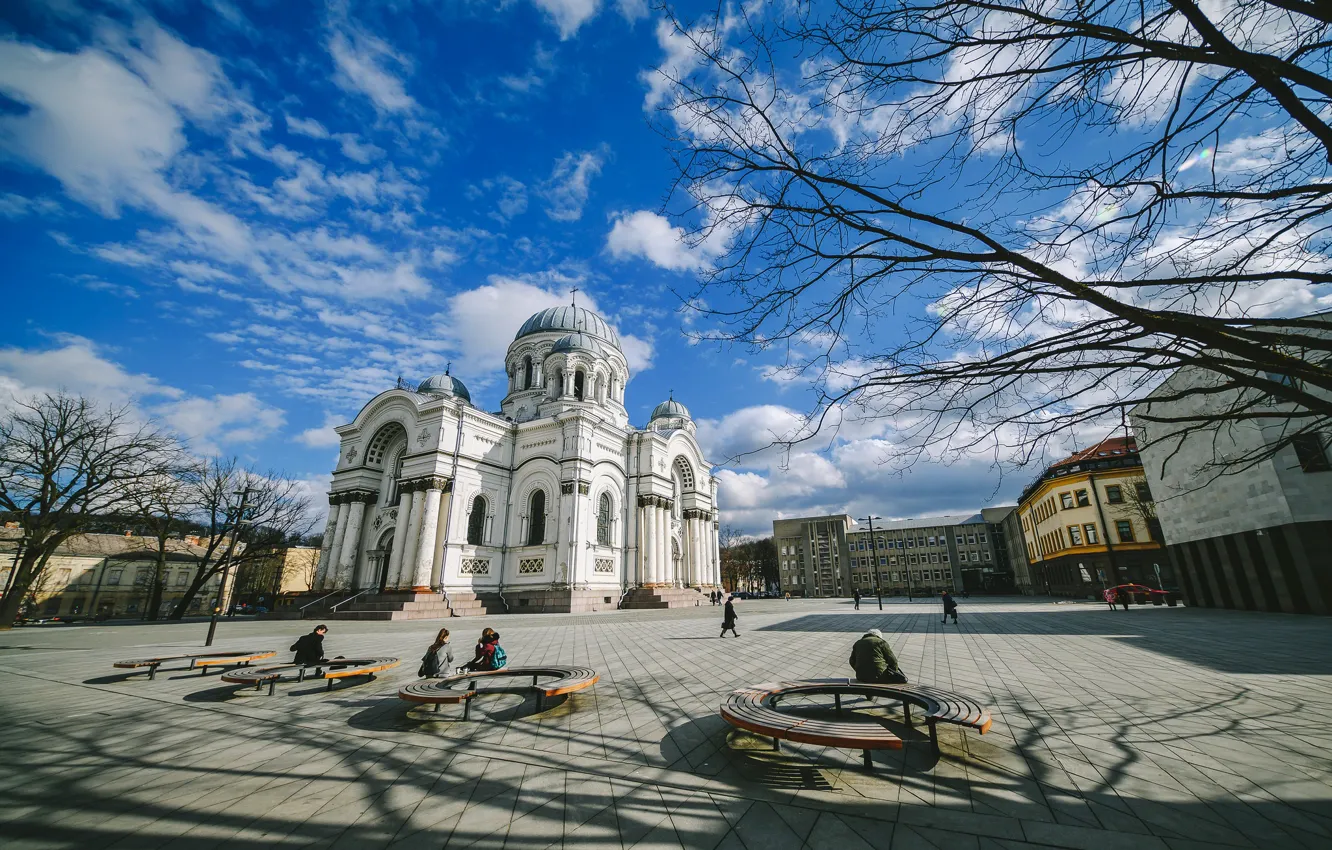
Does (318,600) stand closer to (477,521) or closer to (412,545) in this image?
(412,545)

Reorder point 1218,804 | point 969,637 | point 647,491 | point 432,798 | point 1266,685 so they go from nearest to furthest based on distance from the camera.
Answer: point 1218,804, point 432,798, point 1266,685, point 969,637, point 647,491

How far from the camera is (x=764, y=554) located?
297 ft

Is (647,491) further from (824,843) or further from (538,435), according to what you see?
(824,843)

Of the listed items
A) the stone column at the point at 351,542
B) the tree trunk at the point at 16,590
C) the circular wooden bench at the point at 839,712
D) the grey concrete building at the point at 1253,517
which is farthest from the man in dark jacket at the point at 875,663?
the stone column at the point at 351,542

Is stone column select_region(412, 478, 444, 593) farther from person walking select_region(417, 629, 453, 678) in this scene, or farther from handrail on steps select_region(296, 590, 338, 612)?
person walking select_region(417, 629, 453, 678)

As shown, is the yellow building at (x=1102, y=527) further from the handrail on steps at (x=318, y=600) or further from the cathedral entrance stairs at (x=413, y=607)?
the handrail on steps at (x=318, y=600)

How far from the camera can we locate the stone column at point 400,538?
2723cm

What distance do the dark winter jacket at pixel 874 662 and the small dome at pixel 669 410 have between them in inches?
1659

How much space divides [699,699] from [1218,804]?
15.9ft

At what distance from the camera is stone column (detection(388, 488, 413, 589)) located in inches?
1072

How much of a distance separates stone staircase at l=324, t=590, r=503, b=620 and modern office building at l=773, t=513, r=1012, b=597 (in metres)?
55.5

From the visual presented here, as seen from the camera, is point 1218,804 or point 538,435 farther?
point 538,435

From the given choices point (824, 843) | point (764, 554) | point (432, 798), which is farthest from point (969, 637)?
point (764, 554)

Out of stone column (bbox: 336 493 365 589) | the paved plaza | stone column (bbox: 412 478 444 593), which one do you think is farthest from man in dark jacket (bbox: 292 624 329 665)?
stone column (bbox: 336 493 365 589)
